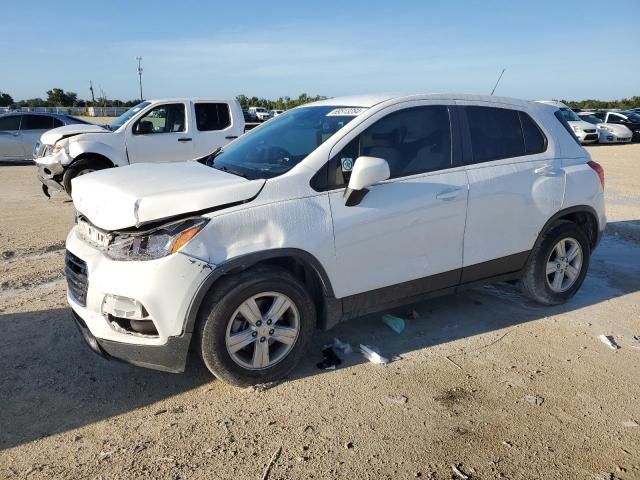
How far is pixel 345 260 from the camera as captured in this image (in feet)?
11.9

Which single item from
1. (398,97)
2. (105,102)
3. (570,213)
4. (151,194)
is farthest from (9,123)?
(105,102)

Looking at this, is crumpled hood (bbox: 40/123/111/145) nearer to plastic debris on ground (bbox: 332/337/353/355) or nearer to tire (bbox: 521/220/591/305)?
plastic debris on ground (bbox: 332/337/353/355)

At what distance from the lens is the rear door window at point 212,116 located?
1066cm

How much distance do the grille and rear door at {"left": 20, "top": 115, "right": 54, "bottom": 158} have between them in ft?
47.9

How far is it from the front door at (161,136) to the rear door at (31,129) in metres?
7.86

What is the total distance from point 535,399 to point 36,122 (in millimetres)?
16784

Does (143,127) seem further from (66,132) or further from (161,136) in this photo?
(66,132)

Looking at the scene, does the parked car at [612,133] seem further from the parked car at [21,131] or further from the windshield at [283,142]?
the windshield at [283,142]

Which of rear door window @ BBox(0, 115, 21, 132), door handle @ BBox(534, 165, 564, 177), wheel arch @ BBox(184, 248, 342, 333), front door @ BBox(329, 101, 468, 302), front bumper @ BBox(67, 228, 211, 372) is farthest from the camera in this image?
rear door window @ BBox(0, 115, 21, 132)

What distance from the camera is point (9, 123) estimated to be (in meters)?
16.1

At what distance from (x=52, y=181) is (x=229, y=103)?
3670mm

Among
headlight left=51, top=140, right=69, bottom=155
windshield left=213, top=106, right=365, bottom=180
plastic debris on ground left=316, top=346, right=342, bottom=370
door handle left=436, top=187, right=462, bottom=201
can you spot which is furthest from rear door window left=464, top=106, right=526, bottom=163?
headlight left=51, top=140, right=69, bottom=155

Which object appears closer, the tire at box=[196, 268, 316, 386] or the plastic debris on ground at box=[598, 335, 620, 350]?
the tire at box=[196, 268, 316, 386]

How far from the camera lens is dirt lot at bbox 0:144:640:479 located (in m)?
2.81
